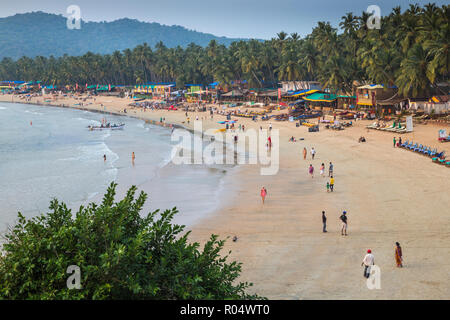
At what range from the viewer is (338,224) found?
20234 mm

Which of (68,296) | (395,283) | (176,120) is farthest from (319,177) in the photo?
(176,120)

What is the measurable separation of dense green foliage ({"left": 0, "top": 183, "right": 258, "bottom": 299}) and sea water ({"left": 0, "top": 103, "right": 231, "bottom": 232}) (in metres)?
14.8

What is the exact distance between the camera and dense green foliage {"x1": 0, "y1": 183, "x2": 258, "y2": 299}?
709cm

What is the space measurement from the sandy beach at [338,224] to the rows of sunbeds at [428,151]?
1.86 feet

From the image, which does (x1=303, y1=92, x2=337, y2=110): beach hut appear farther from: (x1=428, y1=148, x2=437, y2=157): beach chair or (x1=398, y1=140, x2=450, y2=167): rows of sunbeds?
(x1=428, y1=148, x2=437, y2=157): beach chair

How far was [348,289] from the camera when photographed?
13531 millimetres

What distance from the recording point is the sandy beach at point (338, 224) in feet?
46.0

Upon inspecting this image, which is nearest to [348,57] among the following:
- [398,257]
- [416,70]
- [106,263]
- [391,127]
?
[416,70]

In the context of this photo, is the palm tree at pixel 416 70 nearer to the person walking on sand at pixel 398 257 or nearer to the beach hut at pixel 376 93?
the beach hut at pixel 376 93

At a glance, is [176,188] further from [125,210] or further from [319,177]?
[125,210]

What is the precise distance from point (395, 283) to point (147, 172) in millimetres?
27303

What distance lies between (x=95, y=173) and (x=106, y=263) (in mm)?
32796

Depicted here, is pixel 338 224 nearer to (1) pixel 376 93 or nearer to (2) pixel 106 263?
(2) pixel 106 263

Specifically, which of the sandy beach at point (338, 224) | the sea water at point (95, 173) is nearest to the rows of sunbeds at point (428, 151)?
the sandy beach at point (338, 224)
